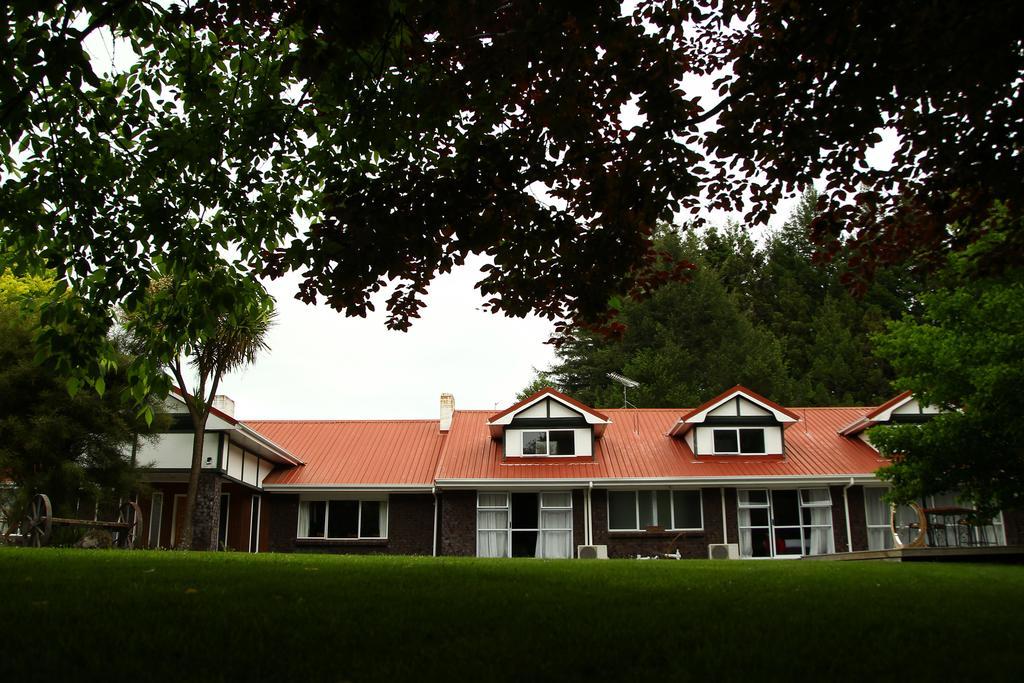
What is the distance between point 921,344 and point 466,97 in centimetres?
1338

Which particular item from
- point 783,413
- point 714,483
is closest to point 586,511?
point 714,483

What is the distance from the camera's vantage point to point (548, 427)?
30.3m

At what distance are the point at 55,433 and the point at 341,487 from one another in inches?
388

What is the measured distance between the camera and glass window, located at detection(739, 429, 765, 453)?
29.8 meters

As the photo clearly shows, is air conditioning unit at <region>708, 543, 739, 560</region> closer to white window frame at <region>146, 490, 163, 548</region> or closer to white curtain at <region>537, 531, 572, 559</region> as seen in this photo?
white curtain at <region>537, 531, 572, 559</region>

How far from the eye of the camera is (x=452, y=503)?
29.0 metres

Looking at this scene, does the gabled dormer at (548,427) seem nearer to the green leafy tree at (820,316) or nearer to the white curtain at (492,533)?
the white curtain at (492,533)

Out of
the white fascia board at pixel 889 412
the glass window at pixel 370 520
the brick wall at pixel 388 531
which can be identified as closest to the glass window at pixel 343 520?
the glass window at pixel 370 520

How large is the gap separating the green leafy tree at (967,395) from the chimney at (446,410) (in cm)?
1786

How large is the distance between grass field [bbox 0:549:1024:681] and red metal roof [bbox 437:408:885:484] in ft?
65.3

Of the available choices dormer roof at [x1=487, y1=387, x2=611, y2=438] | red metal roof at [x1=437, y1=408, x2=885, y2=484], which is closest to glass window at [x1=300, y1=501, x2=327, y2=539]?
red metal roof at [x1=437, y1=408, x2=885, y2=484]

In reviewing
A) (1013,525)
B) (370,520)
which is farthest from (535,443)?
(1013,525)

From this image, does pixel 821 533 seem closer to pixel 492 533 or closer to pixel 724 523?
pixel 724 523

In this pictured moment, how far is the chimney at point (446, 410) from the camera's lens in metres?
33.9
